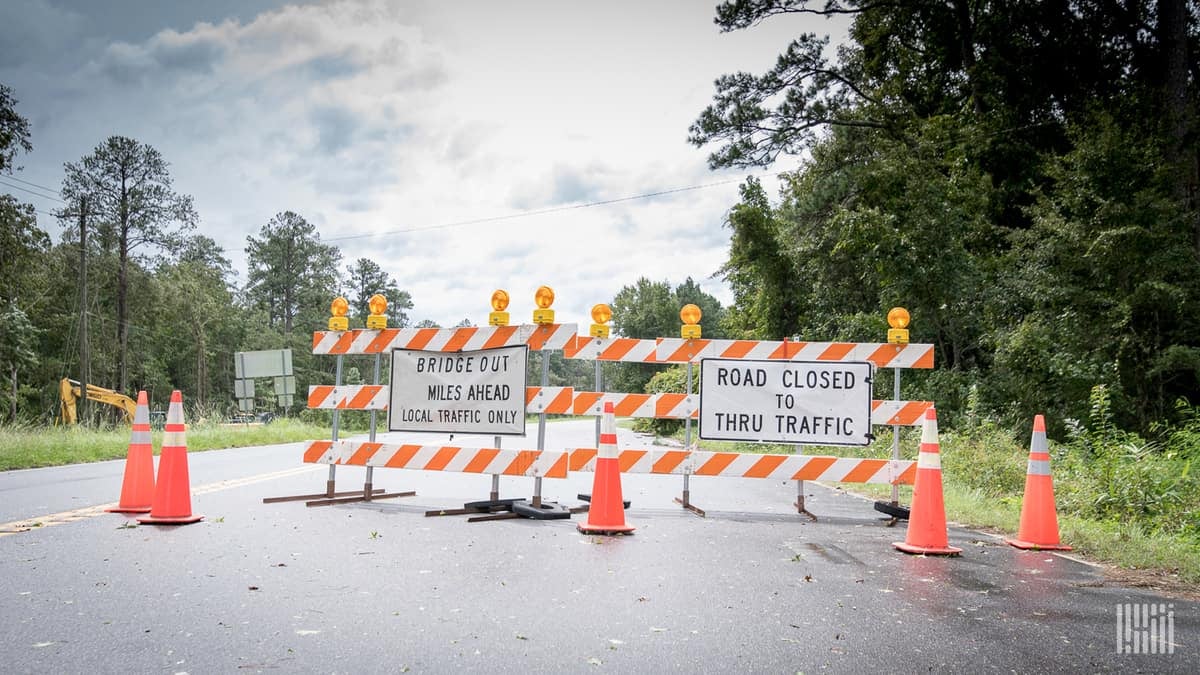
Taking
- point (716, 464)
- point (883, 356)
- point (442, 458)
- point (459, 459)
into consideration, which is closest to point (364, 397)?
point (442, 458)

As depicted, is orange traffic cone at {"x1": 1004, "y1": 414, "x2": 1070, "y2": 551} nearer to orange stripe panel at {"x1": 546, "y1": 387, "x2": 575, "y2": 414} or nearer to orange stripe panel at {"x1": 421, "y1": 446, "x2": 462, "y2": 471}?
orange stripe panel at {"x1": 546, "y1": 387, "x2": 575, "y2": 414}

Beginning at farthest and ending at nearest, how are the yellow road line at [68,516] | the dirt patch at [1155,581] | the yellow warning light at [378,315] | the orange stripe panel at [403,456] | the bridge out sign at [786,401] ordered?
the yellow warning light at [378,315]
the bridge out sign at [786,401]
the orange stripe panel at [403,456]
the yellow road line at [68,516]
the dirt patch at [1155,581]

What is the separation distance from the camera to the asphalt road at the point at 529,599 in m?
3.24

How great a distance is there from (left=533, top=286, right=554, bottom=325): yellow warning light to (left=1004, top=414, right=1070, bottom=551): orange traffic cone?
14.1 feet

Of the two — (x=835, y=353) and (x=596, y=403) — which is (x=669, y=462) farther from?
(x=835, y=353)

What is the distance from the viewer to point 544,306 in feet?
25.1

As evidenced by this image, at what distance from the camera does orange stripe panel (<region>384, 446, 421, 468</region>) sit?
7.54 metres

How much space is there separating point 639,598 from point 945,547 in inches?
111

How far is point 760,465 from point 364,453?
391 cm

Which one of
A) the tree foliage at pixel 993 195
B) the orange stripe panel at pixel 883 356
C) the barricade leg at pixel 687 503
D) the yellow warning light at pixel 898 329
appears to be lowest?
the barricade leg at pixel 687 503

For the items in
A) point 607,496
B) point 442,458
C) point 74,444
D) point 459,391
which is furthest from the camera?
point 74,444

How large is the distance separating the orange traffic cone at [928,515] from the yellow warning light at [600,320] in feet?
10.7

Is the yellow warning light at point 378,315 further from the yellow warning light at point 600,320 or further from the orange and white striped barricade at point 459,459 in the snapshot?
the yellow warning light at point 600,320

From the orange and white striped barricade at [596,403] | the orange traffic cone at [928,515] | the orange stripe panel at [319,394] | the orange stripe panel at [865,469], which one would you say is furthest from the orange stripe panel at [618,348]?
the orange traffic cone at [928,515]
